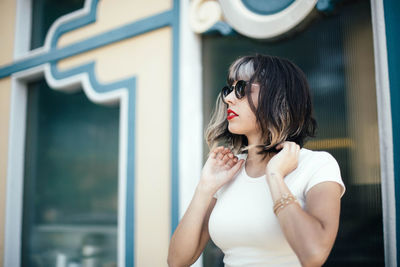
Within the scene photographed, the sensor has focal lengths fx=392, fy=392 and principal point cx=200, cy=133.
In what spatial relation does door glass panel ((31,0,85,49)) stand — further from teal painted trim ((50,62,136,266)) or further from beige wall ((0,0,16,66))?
teal painted trim ((50,62,136,266))

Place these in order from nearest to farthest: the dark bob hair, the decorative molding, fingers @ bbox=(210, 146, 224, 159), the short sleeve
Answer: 1. the short sleeve
2. the dark bob hair
3. fingers @ bbox=(210, 146, 224, 159)
4. the decorative molding

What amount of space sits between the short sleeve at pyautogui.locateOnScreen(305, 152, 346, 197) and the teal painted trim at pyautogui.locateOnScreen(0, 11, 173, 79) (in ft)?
7.08

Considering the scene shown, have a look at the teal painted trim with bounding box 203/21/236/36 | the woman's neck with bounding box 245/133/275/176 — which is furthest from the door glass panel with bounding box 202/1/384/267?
the woman's neck with bounding box 245/133/275/176

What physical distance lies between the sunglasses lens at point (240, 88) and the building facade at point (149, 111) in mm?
1052

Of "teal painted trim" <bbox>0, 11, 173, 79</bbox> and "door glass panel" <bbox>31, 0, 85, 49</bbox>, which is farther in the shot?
"door glass panel" <bbox>31, 0, 85, 49</bbox>

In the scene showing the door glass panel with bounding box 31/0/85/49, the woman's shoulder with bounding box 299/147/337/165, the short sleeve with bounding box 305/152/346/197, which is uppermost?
the door glass panel with bounding box 31/0/85/49

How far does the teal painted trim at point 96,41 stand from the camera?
3.28 m

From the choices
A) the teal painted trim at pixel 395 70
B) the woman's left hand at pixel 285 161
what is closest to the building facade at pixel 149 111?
the teal painted trim at pixel 395 70

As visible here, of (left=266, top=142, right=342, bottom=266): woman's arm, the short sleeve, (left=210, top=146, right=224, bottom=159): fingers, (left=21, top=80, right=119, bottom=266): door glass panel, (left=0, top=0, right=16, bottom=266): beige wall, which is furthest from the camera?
(left=0, top=0, right=16, bottom=266): beige wall

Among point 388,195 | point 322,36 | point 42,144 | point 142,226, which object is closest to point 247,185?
point 388,195

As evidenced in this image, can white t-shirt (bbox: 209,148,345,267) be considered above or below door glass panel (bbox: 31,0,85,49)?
below

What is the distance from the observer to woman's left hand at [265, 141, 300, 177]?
146 cm

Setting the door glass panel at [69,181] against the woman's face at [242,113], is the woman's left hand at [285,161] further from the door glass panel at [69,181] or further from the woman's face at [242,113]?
the door glass panel at [69,181]

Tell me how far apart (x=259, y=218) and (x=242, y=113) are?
0.44 meters
